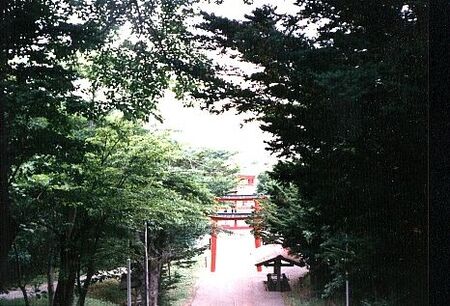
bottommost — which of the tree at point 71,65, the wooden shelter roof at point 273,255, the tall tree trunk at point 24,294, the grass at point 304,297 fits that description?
the grass at point 304,297

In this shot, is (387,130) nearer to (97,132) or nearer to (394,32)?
(394,32)

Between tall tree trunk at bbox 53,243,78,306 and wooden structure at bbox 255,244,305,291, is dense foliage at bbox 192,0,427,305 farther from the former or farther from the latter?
tall tree trunk at bbox 53,243,78,306

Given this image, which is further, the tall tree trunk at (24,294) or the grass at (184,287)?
the grass at (184,287)

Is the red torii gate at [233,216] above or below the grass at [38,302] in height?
above

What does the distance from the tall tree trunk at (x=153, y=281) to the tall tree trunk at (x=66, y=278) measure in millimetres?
188

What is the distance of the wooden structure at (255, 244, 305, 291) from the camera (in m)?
1.00

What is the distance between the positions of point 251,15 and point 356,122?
38 centimetres

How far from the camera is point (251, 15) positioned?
1019mm

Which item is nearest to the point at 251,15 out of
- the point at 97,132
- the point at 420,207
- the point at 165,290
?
the point at 97,132

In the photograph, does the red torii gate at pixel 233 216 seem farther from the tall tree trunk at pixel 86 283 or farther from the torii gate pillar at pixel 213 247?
the tall tree trunk at pixel 86 283

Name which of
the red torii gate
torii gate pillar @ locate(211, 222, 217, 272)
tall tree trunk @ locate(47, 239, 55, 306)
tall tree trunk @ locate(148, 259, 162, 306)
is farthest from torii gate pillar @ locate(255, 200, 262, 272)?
tall tree trunk @ locate(47, 239, 55, 306)

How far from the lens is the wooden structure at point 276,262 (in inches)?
39.2

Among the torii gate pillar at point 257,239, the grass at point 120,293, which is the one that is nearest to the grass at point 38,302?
the grass at point 120,293

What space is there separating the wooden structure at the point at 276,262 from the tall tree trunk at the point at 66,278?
0.46 metres
